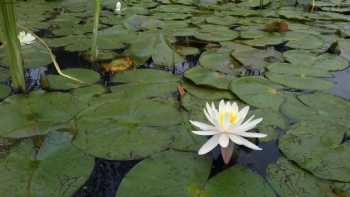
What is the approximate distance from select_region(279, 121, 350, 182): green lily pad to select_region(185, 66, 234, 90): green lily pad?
0.45 meters

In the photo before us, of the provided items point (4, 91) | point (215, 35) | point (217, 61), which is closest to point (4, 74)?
point (4, 91)

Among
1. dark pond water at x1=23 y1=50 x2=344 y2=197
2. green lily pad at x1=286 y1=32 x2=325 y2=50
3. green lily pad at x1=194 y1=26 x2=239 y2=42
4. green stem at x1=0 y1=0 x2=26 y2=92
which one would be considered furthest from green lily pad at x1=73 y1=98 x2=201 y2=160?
green lily pad at x1=286 y1=32 x2=325 y2=50

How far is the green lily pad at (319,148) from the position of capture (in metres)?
1.00

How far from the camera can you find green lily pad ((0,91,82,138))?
1197 millimetres

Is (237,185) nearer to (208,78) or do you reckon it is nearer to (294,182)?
(294,182)

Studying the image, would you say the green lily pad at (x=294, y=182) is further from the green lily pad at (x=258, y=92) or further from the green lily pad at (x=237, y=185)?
the green lily pad at (x=258, y=92)

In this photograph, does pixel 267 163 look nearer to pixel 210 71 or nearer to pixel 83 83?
pixel 210 71

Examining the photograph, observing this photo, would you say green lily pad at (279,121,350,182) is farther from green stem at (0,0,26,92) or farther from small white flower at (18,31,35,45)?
small white flower at (18,31,35,45)

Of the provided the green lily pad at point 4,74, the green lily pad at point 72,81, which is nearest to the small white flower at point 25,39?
the green lily pad at point 4,74

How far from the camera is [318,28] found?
8.57ft

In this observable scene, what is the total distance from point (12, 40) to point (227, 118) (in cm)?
101

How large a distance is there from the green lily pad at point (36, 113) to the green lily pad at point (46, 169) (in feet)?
0.28

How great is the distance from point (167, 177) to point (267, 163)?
1.18ft

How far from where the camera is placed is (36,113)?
1303 millimetres
